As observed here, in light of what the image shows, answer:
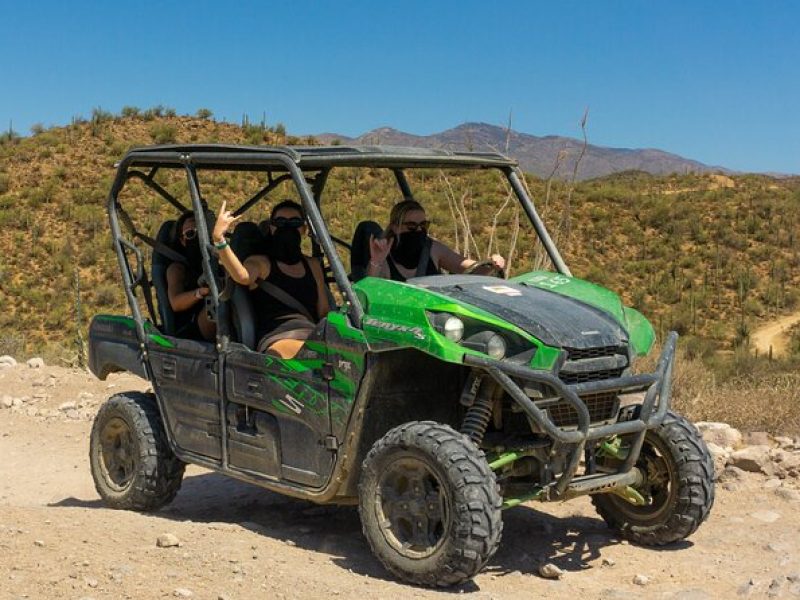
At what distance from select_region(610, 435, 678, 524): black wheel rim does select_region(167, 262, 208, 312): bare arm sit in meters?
2.77

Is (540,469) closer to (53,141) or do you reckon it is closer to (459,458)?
(459,458)

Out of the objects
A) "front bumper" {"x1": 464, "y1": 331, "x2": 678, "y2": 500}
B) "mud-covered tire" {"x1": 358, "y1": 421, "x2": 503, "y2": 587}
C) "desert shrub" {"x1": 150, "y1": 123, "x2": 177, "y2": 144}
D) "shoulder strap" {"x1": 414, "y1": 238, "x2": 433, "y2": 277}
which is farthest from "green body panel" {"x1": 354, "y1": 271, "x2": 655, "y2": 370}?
"desert shrub" {"x1": 150, "y1": 123, "x2": 177, "y2": 144}

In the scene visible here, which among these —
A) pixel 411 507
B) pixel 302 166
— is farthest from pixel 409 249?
pixel 411 507

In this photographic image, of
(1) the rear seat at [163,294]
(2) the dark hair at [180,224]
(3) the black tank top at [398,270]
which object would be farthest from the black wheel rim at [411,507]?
(2) the dark hair at [180,224]

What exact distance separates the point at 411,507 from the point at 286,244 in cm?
191

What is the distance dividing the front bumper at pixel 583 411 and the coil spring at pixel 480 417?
198 mm

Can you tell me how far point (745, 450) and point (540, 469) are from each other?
3048mm

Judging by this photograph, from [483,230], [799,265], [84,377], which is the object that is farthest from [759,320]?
[84,377]

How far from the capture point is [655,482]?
6.18m

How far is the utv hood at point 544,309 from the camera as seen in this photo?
521cm

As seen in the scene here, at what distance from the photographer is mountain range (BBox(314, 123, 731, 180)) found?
1160cm

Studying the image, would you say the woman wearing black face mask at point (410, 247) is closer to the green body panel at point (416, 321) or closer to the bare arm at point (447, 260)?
the bare arm at point (447, 260)

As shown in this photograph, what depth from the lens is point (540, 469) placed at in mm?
5461

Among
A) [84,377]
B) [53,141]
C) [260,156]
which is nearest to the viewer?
[260,156]
